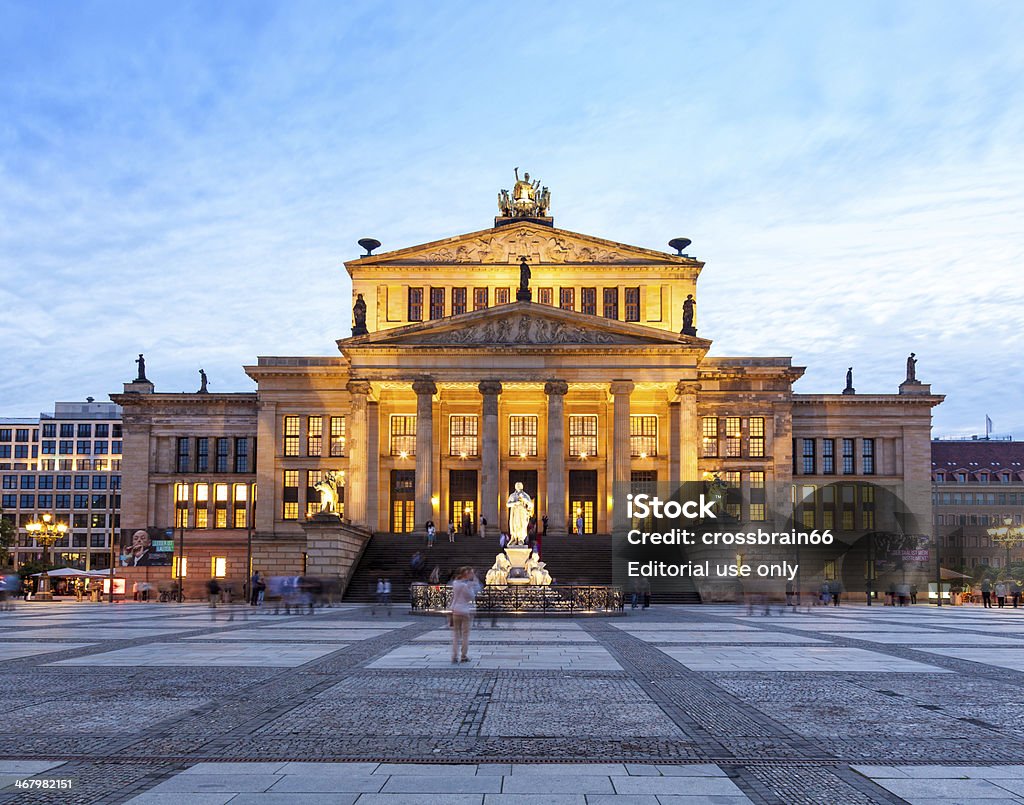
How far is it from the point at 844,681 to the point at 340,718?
923 cm

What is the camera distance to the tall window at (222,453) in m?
84.6

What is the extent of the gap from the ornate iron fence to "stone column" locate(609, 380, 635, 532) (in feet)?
93.3

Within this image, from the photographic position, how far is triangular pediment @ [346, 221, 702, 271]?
7825cm

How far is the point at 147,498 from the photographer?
84000 millimetres

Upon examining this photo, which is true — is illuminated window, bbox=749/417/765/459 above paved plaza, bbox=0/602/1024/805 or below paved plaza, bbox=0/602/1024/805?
above

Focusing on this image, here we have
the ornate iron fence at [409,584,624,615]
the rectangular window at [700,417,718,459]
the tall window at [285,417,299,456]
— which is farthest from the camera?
the tall window at [285,417,299,456]

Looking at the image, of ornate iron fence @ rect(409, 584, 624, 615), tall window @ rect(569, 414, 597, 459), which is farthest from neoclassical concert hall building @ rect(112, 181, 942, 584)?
ornate iron fence @ rect(409, 584, 624, 615)

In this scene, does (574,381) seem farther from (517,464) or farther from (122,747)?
(122,747)

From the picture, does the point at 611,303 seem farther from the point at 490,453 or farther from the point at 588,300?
the point at 490,453

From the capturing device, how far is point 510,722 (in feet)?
45.3

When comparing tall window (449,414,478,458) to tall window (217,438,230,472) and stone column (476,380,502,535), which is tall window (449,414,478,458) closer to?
stone column (476,380,502,535)

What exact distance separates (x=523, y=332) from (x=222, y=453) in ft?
93.1

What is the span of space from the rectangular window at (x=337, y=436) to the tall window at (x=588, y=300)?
65.0ft

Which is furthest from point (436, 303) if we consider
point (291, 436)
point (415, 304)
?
point (291, 436)
